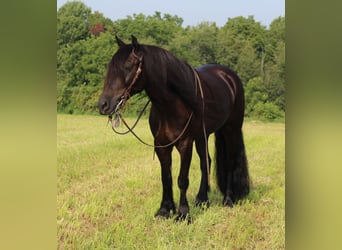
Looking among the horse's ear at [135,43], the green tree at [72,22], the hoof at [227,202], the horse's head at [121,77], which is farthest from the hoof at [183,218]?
the green tree at [72,22]

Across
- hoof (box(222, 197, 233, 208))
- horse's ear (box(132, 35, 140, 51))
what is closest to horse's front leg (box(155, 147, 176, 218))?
hoof (box(222, 197, 233, 208))

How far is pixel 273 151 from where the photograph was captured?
1588mm

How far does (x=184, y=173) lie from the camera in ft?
5.05

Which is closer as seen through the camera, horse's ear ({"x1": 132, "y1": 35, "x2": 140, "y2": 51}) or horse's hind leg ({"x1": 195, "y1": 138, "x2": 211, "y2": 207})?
horse's ear ({"x1": 132, "y1": 35, "x2": 140, "y2": 51})

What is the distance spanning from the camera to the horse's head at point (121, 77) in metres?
1.42

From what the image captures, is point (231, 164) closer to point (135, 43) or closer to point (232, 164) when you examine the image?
point (232, 164)

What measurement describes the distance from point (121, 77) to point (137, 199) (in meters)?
0.44

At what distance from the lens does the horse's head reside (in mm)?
1424

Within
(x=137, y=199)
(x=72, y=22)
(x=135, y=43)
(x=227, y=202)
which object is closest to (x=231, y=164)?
(x=227, y=202)

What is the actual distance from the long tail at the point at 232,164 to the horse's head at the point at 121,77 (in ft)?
1.45

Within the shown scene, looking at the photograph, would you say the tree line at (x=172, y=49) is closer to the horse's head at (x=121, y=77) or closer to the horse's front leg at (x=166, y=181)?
the horse's head at (x=121, y=77)

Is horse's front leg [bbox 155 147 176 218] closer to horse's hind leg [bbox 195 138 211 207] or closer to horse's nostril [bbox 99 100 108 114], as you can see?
horse's hind leg [bbox 195 138 211 207]
